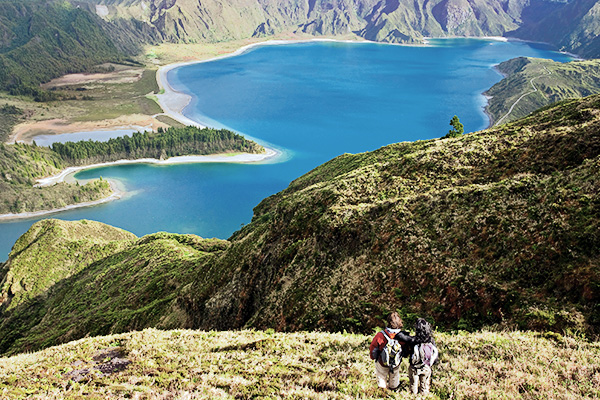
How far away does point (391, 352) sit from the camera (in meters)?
12.3

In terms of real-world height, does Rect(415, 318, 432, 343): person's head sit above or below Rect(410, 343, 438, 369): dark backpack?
above

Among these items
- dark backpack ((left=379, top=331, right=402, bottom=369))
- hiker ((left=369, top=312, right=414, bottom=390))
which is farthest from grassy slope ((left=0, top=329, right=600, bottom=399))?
dark backpack ((left=379, top=331, right=402, bottom=369))

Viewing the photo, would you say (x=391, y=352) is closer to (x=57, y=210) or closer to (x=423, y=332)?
(x=423, y=332)

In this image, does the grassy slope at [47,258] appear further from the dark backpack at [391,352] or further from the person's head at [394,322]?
the person's head at [394,322]

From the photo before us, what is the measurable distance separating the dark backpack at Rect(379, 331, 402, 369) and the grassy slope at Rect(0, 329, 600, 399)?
1713mm

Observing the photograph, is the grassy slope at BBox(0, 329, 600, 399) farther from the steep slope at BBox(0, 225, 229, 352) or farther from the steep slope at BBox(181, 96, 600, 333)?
the steep slope at BBox(0, 225, 229, 352)

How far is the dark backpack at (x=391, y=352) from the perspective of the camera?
1221 centimetres

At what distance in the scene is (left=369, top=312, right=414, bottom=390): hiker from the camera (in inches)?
480

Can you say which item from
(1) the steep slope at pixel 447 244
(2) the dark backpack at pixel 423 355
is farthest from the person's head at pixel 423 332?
(1) the steep slope at pixel 447 244

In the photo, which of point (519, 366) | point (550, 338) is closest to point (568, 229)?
point (550, 338)

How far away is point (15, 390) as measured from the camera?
15.9 meters

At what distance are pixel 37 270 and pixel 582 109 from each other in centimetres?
10575

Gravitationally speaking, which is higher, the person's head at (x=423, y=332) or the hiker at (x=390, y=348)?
the person's head at (x=423, y=332)

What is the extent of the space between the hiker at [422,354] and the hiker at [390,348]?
0.28 meters
